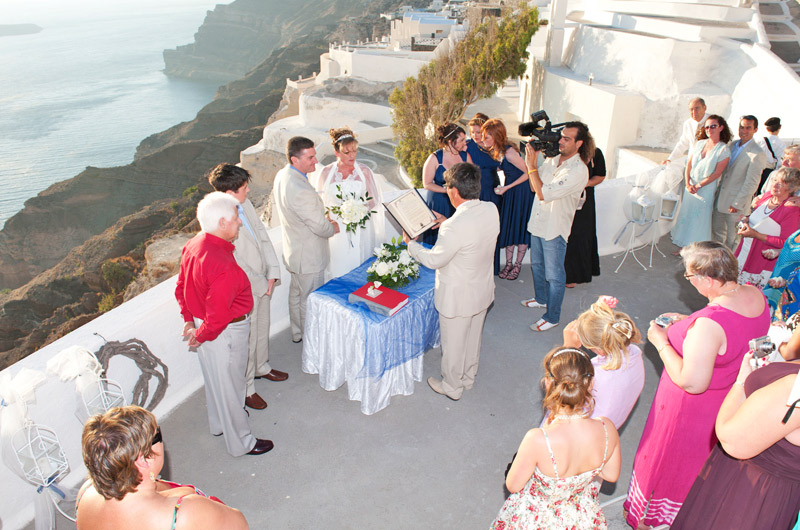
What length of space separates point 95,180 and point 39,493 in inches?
2996

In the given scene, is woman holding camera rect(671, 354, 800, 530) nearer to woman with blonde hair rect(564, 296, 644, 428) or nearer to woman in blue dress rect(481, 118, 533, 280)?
woman with blonde hair rect(564, 296, 644, 428)

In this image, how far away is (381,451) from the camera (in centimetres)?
355

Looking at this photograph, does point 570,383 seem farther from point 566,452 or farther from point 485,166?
point 485,166

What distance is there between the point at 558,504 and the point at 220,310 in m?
2.04

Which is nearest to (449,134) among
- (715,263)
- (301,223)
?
(301,223)

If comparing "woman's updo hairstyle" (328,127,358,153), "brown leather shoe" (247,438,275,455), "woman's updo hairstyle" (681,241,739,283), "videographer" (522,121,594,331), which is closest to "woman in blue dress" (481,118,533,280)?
"videographer" (522,121,594,331)

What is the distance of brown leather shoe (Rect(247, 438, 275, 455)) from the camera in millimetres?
3523

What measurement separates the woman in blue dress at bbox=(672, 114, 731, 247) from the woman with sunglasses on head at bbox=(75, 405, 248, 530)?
233 inches

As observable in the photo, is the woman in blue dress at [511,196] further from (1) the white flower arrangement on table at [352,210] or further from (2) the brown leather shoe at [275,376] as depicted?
(2) the brown leather shoe at [275,376]

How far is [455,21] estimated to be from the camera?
51750 millimetres

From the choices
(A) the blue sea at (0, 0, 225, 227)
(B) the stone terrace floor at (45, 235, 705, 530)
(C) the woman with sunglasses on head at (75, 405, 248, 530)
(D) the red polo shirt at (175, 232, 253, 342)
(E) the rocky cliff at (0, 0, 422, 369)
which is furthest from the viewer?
(A) the blue sea at (0, 0, 225, 227)

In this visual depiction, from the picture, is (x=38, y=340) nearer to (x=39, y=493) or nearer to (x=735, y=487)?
(x=39, y=493)

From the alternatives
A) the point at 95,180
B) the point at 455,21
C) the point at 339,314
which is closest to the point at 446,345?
the point at 339,314

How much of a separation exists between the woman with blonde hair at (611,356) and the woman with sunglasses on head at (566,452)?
0.31m
